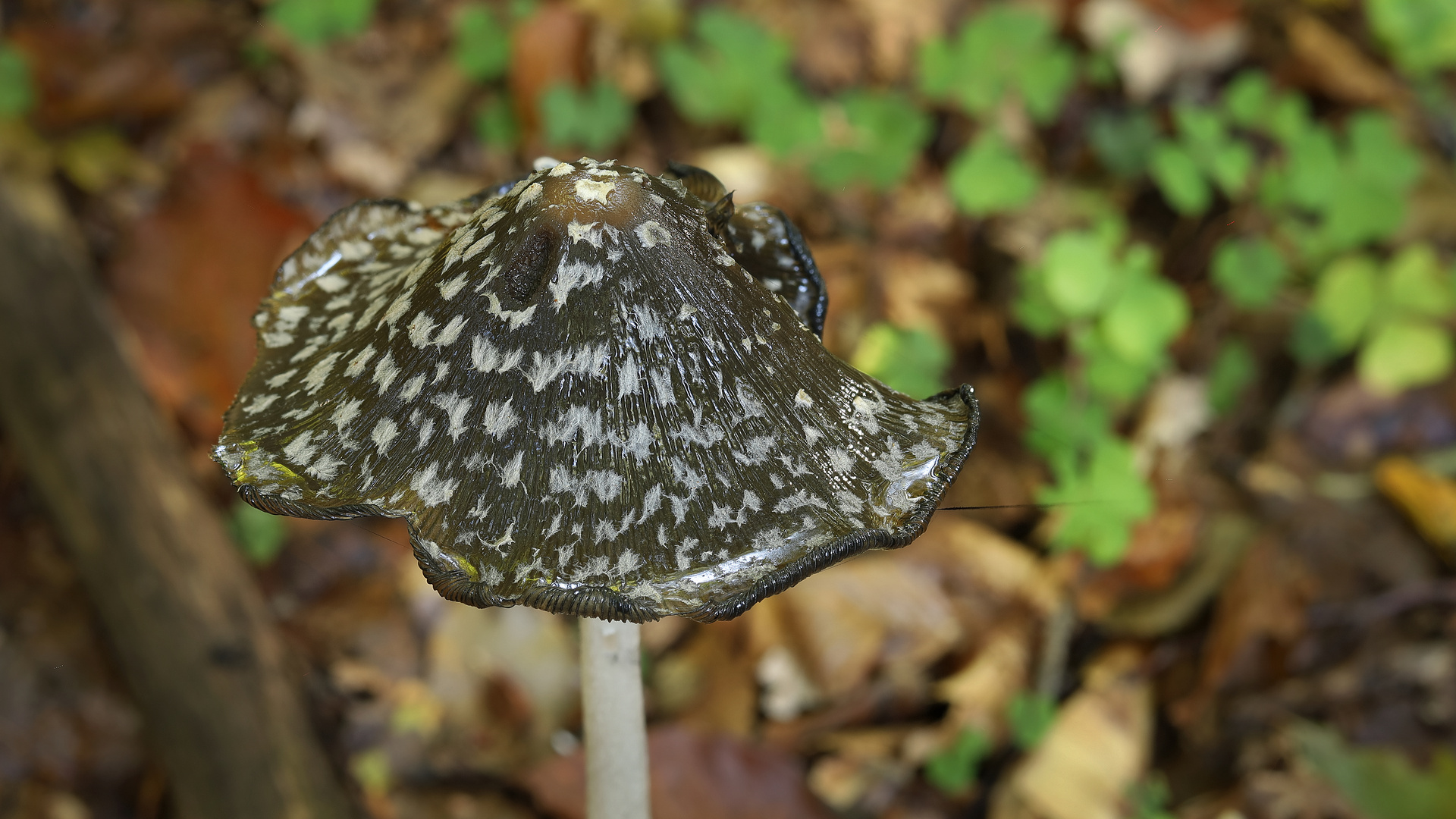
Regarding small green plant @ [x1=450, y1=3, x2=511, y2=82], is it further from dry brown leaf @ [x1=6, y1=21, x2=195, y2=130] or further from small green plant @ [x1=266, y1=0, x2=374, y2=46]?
dry brown leaf @ [x1=6, y1=21, x2=195, y2=130]

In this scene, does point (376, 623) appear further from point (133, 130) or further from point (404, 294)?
point (133, 130)

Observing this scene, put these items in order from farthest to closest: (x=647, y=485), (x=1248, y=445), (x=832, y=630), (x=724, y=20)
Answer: (x=724, y=20)
(x=1248, y=445)
(x=832, y=630)
(x=647, y=485)

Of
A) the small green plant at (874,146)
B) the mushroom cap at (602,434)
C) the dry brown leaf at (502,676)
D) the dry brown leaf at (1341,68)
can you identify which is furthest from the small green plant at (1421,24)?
the dry brown leaf at (502,676)

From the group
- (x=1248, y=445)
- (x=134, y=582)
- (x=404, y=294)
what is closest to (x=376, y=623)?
(x=134, y=582)

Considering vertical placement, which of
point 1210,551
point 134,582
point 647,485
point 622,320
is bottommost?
point 1210,551

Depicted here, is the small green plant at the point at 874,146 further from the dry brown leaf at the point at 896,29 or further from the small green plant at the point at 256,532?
the small green plant at the point at 256,532

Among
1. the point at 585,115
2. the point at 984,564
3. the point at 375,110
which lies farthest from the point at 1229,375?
the point at 375,110

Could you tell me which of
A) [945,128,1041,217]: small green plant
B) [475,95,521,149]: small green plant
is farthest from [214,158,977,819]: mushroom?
[475,95,521,149]: small green plant
